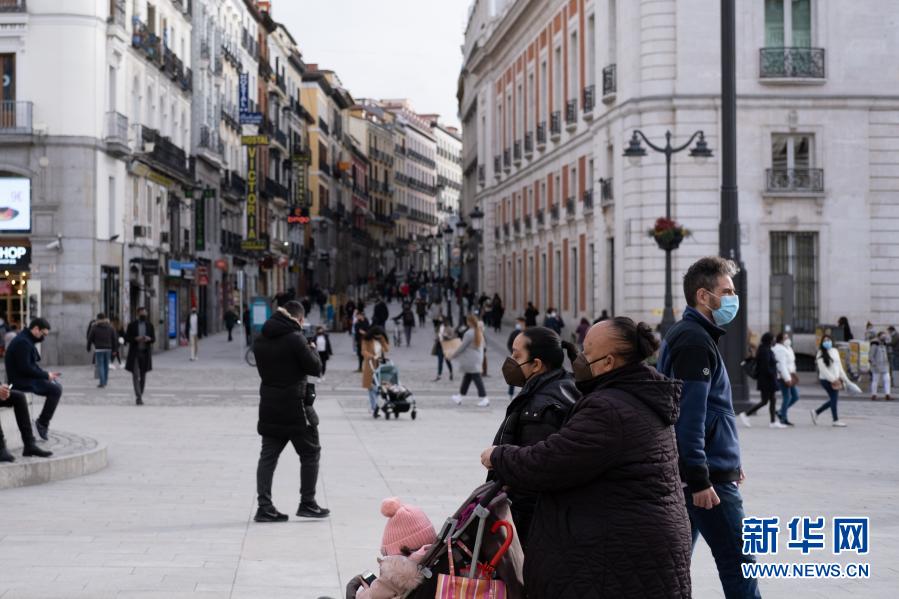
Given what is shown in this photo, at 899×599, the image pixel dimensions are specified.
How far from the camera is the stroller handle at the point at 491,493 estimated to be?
5.34 m

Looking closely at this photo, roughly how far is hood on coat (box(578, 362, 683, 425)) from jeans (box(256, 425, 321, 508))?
638cm

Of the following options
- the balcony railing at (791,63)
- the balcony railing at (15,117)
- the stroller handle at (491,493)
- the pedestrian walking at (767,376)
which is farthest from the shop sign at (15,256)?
the stroller handle at (491,493)

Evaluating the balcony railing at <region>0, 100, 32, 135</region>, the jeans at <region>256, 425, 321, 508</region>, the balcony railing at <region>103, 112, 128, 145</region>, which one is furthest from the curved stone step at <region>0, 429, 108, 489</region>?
the balcony railing at <region>103, 112, 128, 145</region>

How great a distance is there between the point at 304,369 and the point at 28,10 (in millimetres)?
30414

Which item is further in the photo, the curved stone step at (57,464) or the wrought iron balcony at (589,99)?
the wrought iron balcony at (589,99)

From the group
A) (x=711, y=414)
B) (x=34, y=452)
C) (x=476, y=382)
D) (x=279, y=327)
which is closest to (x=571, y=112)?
(x=476, y=382)

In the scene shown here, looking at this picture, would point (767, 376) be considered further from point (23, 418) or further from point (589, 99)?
point (589, 99)

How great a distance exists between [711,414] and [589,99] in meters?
38.3

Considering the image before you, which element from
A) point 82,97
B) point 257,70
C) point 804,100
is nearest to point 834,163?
point 804,100

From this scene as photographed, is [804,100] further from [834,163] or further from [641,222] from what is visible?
[641,222]

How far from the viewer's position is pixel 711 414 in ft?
21.9

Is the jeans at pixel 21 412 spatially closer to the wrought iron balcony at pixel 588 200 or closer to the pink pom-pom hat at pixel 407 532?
the pink pom-pom hat at pixel 407 532

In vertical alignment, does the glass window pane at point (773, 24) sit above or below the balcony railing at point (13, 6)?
below

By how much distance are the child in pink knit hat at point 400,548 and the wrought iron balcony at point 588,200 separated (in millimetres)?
38495
